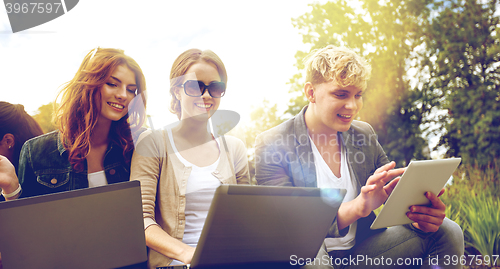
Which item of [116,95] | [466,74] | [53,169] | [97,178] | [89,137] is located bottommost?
[466,74]

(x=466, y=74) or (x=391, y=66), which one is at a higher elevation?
(x=391, y=66)

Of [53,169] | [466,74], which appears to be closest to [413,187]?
[53,169]

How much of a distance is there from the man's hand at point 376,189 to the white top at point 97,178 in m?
1.60

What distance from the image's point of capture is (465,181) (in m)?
6.13

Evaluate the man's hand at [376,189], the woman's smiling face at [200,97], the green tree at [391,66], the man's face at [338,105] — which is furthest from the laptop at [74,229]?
the green tree at [391,66]

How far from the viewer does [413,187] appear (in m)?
1.77

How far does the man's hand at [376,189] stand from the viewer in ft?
5.55

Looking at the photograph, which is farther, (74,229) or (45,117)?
(45,117)

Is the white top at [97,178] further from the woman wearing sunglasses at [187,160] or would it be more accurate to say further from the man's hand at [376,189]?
the man's hand at [376,189]

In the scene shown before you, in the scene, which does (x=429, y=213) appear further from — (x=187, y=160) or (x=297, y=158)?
(x=187, y=160)

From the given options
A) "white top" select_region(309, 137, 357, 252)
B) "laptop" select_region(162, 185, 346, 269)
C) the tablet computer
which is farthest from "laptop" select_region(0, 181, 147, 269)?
"white top" select_region(309, 137, 357, 252)

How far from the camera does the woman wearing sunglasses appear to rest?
1.98 metres

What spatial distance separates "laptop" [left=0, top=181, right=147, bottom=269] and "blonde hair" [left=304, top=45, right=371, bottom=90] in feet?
5.07

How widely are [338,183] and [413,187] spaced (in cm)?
59
